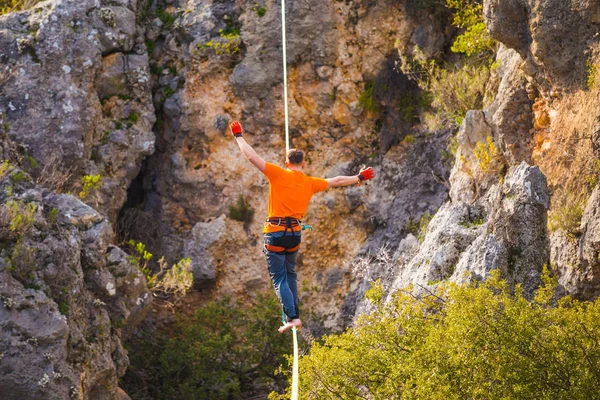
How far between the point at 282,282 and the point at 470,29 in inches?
365

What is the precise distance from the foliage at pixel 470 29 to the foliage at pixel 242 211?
544 cm

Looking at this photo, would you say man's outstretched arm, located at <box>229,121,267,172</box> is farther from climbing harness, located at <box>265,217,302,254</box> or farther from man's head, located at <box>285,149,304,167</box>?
climbing harness, located at <box>265,217,302,254</box>

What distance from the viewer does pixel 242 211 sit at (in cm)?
2245

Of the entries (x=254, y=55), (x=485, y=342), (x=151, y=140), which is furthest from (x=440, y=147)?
(x=485, y=342)

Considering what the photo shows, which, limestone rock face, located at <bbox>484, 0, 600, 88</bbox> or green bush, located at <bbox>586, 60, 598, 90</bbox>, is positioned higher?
limestone rock face, located at <bbox>484, 0, 600, 88</bbox>

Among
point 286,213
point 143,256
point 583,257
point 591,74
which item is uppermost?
point 591,74

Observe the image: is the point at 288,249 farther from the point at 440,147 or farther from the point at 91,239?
the point at 440,147

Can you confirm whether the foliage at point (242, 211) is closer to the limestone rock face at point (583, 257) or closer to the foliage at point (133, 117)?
the foliage at point (133, 117)

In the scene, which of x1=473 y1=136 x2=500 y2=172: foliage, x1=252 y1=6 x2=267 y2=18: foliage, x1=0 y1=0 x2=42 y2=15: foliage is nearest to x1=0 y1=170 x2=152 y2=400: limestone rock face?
x1=0 y1=0 x2=42 y2=15: foliage

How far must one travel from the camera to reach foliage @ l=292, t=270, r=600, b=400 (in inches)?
500

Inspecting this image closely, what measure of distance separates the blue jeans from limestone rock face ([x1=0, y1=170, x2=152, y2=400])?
5020mm

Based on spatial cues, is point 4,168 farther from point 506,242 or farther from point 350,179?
point 506,242

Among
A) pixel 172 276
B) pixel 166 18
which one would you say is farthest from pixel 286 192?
pixel 166 18

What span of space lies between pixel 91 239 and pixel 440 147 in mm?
7316
